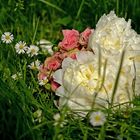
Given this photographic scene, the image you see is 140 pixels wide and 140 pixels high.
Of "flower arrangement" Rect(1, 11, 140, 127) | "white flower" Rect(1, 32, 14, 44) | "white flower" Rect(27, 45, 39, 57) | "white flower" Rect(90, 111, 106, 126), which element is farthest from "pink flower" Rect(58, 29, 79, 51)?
"white flower" Rect(90, 111, 106, 126)

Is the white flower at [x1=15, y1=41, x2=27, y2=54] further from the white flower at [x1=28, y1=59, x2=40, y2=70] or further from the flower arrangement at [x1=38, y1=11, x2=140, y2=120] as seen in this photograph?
the flower arrangement at [x1=38, y1=11, x2=140, y2=120]

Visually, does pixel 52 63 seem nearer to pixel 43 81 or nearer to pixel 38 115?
pixel 43 81

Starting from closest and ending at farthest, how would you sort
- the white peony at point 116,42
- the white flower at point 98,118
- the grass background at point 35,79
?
the white flower at point 98,118 → the grass background at point 35,79 → the white peony at point 116,42

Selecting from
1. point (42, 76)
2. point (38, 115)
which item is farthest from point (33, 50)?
point (38, 115)

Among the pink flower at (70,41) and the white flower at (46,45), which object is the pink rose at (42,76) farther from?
the white flower at (46,45)

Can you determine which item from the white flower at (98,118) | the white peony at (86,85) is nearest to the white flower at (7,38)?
the white peony at (86,85)
